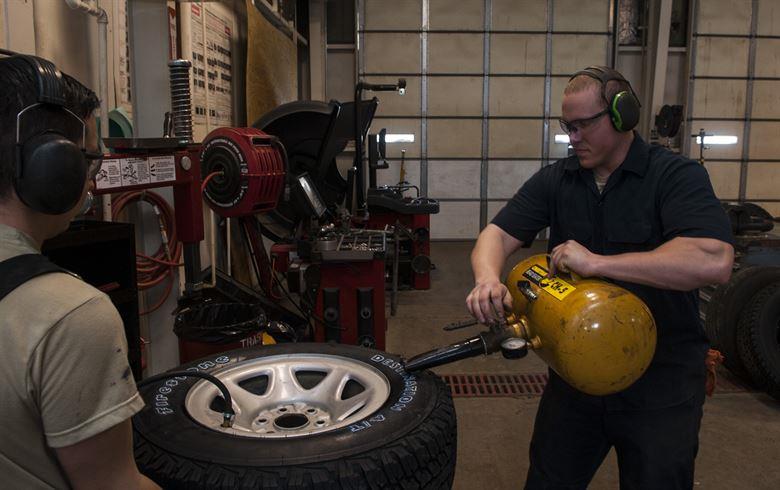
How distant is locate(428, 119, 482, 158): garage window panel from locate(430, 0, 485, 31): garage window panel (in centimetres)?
140

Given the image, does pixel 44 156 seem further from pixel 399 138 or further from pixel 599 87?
pixel 399 138

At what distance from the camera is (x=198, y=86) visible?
4.32 metres

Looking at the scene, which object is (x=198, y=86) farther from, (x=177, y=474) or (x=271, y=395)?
(x=177, y=474)

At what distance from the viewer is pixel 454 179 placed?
930 centimetres

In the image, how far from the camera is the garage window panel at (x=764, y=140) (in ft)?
30.5

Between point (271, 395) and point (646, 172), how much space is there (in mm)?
1175

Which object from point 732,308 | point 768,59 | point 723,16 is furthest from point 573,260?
point 768,59

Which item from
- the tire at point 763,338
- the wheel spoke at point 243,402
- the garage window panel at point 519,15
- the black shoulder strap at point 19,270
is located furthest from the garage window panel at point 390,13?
the black shoulder strap at point 19,270

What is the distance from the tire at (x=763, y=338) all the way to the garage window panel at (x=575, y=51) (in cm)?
643

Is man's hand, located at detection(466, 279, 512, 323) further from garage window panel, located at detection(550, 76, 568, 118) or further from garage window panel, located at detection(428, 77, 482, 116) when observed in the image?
garage window panel, located at detection(550, 76, 568, 118)

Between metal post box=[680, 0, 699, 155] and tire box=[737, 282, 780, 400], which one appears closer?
tire box=[737, 282, 780, 400]

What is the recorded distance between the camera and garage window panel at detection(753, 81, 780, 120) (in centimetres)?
920

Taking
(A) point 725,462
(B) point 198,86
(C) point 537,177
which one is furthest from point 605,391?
(B) point 198,86

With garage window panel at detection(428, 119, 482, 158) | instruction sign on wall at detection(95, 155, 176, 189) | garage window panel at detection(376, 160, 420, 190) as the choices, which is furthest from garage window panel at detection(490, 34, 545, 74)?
instruction sign on wall at detection(95, 155, 176, 189)
